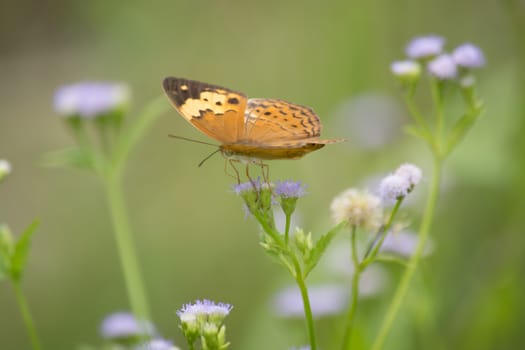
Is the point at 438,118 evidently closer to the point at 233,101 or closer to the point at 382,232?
the point at 382,232

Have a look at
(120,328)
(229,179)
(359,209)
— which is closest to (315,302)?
(120,328)

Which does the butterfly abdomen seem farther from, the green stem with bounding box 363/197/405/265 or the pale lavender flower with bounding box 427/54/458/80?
the pale lavender flower with bounding box 427/54/458/80

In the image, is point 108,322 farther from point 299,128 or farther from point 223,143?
point 299,128

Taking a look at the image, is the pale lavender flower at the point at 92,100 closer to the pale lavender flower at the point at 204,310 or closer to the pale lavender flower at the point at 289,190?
the pale lavender flower at the point at 289,190

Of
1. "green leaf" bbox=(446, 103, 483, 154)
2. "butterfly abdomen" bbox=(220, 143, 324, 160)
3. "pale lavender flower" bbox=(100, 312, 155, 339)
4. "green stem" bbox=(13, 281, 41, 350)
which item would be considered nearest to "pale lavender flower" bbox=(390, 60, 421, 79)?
"green leaf" bbox=(446, 103, 483, 154)

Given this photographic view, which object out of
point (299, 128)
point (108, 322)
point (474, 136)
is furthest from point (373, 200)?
point (474, 136)

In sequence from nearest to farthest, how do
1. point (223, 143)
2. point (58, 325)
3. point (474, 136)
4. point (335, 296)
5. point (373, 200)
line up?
point (373, 200) → point (223, 143) → point (335, 296) → point (474, 136) → point (58, 325)
